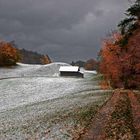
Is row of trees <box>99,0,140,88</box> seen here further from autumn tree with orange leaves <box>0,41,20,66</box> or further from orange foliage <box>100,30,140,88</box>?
autumn tree with orange leaves <box>0,41,20,66</box>

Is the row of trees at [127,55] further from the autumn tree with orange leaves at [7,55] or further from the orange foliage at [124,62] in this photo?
the autumn tree with orange leaves at [7,55]

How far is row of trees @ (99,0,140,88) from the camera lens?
222 feet

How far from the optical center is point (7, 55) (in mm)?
158875

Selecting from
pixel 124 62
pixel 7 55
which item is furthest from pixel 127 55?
pixel 7 55

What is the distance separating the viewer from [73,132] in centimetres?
3020

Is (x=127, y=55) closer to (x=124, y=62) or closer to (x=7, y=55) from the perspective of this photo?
(x=124, y=62)

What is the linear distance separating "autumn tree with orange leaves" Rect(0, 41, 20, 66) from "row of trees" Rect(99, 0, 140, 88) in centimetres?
8050

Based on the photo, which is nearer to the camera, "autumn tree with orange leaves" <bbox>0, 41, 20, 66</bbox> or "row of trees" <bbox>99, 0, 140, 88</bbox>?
"row of trees" <bbox>99, 0, 140, 88</bbox>

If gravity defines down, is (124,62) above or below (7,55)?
below

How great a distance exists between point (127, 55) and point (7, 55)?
9453cm

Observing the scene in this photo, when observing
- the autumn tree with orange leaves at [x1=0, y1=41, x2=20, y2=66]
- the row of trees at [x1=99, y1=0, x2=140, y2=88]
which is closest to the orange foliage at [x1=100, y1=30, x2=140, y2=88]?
the row of trees at [x1=99, y1=0, x2=140, y2=88]

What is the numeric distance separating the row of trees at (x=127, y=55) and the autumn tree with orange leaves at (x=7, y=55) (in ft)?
264

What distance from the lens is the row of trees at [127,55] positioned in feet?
222

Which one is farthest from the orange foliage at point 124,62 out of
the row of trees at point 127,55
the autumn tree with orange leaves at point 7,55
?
the autumn tree with orange leaves at point 7,55
